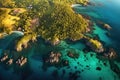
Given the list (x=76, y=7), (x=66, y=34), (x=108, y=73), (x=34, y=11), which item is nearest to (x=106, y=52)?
(x=108, y=73)

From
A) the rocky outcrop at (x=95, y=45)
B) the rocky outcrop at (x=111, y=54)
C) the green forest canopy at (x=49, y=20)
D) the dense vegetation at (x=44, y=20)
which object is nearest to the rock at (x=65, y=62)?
the dense vegetation at (x=44, y=20)

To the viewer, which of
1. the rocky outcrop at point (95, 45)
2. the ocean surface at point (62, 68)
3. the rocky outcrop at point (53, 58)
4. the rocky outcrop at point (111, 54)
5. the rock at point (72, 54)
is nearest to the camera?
the ocean surface at point (62, 68)

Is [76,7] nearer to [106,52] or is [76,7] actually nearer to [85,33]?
[85,33]

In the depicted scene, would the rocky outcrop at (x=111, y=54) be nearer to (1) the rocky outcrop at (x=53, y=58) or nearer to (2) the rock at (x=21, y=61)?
(1) the rocky outcrop at (x=53, y=58)

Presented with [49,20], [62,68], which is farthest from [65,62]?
[49,20]

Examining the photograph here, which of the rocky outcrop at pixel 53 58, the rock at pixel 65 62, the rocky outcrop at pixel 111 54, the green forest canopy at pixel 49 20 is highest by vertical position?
the green forest canopy at pixel 49 20

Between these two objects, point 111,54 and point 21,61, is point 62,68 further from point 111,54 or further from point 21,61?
point 111,54

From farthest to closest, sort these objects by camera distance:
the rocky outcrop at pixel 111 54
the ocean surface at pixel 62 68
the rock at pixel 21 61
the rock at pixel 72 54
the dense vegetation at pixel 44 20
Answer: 1. the dense vegetation at pixel 44 20
2. the rocky outcrop at pixel 111 54
3. the rock at pixel 72 54
4. the rock at pixel 21 61
5. the ocean surface at pixel 62 68

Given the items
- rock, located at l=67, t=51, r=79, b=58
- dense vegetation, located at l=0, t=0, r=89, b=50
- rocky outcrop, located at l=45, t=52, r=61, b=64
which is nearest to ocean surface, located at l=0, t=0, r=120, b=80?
rock, located at l=67, t=51, r=79, b=58

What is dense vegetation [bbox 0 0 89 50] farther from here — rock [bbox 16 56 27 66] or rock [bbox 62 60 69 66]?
rock [bbox 16 56 27 66]
